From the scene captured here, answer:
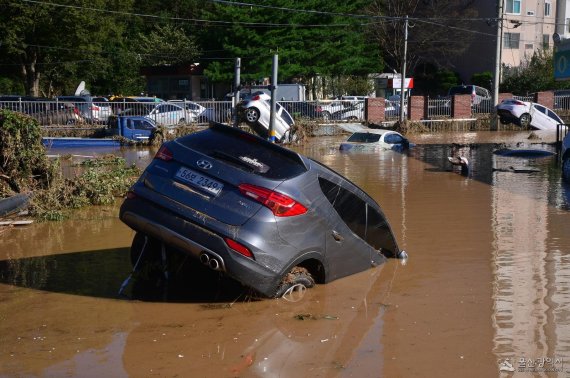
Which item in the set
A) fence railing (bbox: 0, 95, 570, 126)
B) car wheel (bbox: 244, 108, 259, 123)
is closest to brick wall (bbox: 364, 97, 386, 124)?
fence railing (bbox: 0, 95, 570, 126)

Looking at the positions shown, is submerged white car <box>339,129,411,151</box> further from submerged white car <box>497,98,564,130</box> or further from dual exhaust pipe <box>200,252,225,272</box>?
dual exhaust pipe <box>200,252,225,272</box>

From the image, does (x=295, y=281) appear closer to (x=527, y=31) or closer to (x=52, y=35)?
(x=52, y=35)

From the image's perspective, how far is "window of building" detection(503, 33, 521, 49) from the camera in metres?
64.0

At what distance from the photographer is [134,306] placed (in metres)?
7.43

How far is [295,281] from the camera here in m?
7.57

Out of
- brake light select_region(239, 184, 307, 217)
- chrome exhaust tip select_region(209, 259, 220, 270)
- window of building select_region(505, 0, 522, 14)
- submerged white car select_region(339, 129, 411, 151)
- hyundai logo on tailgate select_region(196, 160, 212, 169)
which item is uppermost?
window of building select_region(505, 0, 522, 14)

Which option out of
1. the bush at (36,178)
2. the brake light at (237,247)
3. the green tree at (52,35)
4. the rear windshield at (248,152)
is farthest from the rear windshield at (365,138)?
the brake light at (237,247)

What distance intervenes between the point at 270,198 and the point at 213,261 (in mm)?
755

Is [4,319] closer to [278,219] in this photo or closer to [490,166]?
[278,219]

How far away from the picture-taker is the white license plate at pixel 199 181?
6949 millimetres

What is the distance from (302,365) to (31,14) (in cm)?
3947

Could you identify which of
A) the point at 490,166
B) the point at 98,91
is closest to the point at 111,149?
the point at 490,166

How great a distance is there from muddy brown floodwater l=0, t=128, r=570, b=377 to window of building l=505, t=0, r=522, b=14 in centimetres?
5425

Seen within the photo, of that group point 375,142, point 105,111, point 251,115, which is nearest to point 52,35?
point 105,111
